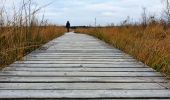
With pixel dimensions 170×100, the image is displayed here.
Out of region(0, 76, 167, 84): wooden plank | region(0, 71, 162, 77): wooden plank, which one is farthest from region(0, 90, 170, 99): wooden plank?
region(0, 71, 162, 77): wooden plank

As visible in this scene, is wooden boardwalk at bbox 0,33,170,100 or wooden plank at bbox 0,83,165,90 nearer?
wooden boardwalk at bbox 0,33,170,100

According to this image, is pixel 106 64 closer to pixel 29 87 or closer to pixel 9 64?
pixel 9 64

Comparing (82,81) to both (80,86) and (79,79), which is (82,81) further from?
(80,86)

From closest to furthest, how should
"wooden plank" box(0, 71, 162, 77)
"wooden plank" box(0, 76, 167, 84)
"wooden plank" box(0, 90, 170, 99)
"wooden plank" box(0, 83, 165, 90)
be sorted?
"wooden plank" box(0, 90, 170, 99) < "wooden plank" box(0, 83, 165, 90) < "wooden plank" box(0, 76, 167, 84) < "wooden plank" box(0, 71, 162, 77)

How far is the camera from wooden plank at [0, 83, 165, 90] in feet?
8.80

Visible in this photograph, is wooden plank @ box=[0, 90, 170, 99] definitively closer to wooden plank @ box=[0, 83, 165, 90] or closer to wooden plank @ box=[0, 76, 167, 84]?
wooden plank @ box=[0, 83, 165, 90]

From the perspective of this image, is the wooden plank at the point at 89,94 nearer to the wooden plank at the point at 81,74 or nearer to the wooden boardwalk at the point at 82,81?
the wooden boardwalk at the point at 82,81

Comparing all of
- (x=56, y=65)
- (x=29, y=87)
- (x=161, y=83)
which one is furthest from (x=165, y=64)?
(x=29, y=87)

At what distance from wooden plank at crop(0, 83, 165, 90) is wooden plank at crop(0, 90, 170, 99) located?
10 cm

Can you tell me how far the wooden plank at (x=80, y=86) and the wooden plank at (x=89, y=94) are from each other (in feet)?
0.32

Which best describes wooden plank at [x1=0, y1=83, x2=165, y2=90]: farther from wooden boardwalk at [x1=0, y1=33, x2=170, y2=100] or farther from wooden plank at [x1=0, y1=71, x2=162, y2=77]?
wooden plank at [x1=0, y1=71, x2=162, y2=77]

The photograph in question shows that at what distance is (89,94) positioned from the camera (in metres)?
2.50

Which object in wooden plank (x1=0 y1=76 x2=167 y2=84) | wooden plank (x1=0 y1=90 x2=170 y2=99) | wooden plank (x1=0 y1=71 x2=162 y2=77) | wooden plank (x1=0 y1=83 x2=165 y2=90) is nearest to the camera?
wooden plank (x1=0 y1=90 x2=170 y2=99)

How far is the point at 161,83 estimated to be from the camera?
288 centimetres
